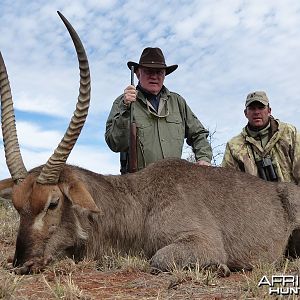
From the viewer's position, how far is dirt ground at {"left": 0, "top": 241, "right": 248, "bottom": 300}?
4.08m

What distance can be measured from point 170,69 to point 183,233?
427 centimetres

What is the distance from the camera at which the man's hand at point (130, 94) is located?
8.23 metres

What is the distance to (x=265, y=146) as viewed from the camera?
8914 mm

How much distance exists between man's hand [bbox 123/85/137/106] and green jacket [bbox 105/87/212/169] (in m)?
0.15

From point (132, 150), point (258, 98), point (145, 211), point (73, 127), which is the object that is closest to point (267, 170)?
point (258, 98)

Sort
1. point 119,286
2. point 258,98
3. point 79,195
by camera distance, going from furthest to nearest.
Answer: point 258,98
point 79,195
point 119,286

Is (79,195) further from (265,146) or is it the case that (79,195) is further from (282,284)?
(265,146)

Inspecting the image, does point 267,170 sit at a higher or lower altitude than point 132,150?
lower

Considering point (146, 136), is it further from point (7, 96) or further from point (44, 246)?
point (44, 246)

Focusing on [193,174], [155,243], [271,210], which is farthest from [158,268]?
[271,210]

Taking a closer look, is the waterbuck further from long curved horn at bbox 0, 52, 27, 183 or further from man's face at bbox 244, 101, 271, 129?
man's face at bbox 244, 101, 271, 129

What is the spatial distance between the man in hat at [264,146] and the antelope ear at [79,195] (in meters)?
4.24

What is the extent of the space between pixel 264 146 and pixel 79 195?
4592 mm

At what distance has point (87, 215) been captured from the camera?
5703 mm
